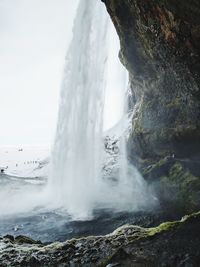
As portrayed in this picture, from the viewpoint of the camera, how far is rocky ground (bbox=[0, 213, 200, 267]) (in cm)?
733

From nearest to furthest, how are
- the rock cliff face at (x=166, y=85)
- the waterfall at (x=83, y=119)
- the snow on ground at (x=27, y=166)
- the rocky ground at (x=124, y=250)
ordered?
the rocky ground at (x=124, y=250) → the rock cliff face at (x=166, y=85) → the waterfall at (x=83, y=119) → the snow on ground at (x=27, y=166)

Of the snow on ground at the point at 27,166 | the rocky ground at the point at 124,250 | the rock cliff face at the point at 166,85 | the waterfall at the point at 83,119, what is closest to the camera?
the rocky ground at the point at 124,250

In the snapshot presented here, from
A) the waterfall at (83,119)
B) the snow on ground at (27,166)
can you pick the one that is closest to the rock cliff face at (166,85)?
the waterfall at (83,119)

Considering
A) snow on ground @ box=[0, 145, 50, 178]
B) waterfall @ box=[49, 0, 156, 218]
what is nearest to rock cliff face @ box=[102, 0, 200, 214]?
waterfall @ box=[49, 0, 156, 218]

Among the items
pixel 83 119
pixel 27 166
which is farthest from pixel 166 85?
pixel 27 166

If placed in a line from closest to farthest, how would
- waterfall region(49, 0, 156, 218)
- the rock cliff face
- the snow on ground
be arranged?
the rock cliff face < waterfall region(49, 0, 156, 218) < the snow on ground

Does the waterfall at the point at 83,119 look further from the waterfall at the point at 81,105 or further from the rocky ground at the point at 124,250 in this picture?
the rocky ground at the point at 124,250

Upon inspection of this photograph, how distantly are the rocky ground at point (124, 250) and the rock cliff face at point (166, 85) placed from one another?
8.66m

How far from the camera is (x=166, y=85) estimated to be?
20625 mm

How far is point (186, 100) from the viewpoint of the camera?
19.0 metres

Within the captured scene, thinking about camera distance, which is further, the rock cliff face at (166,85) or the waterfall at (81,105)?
the waterfall at (81,105)

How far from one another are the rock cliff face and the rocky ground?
8.66 meters

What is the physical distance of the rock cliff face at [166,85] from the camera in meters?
13.2

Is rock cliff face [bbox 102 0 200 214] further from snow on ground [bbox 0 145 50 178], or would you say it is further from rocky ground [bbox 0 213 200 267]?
snow on ground [bbox 0 145 50 178]
